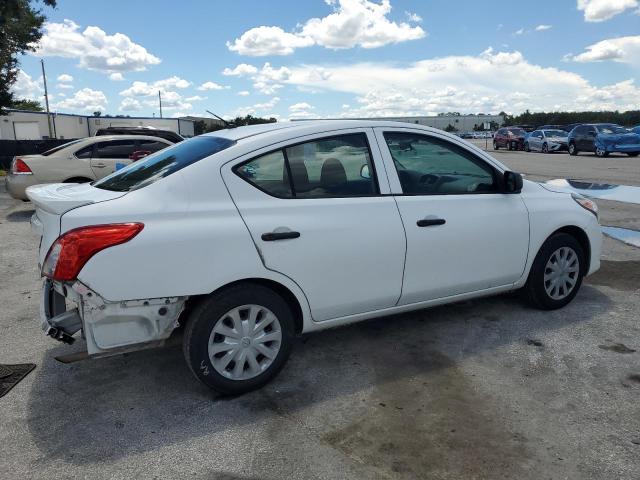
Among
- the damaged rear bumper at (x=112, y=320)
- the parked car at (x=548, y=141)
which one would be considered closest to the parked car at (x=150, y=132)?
the damaged rear bumper at (x=112, y=320)

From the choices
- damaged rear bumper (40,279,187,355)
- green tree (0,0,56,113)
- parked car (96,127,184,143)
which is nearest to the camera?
damaged rear bumper (40,279,187,355)

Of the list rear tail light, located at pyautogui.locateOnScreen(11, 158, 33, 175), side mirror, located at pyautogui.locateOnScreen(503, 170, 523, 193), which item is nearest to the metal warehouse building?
rear tail light, located at pyautogui.locateOnScreen(11, 158, 33, 175)

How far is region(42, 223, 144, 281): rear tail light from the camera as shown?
285 cm

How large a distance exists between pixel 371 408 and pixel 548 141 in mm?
30753

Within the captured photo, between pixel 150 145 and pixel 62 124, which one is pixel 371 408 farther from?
pixel 62 124

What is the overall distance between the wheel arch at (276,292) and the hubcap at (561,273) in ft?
7.50

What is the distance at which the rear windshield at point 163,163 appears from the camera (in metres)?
3.34

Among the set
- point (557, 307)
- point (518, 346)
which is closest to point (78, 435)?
point (518, 346)

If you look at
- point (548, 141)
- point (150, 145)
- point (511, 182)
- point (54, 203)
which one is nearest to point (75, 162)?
point (150, 145)

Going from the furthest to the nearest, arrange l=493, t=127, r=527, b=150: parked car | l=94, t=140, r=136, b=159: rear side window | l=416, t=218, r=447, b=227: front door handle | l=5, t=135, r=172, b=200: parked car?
l=493, t=127, r=527, b=150: parked car < l=94, t=140, r=136, b=159: rear side window < l=5, t=135, r=172, b=200: parked car < l=416, t=218, r=447, b=227: front door handle

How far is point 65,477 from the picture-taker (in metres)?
2.59

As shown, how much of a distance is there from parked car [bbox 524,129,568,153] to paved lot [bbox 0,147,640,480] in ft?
92.4

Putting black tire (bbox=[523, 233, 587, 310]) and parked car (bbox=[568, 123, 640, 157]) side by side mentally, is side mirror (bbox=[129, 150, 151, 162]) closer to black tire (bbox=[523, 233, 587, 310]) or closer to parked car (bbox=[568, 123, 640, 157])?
black tire (bbox=[523, 233, 587, 310])

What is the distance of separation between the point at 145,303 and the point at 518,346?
2693 mm
